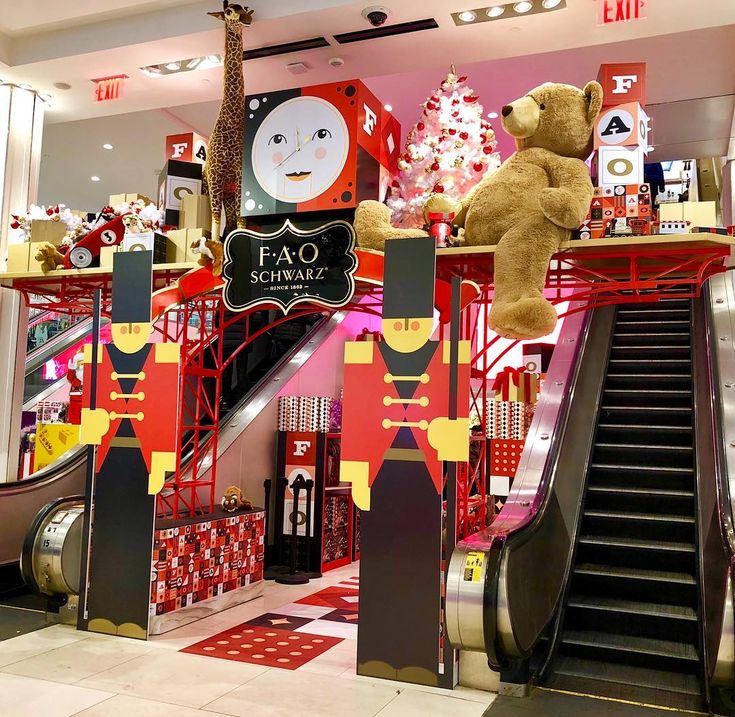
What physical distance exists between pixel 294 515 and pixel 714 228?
15.4ft

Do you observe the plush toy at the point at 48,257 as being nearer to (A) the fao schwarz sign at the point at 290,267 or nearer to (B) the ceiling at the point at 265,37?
(B) the ceiling at the point at 265,37

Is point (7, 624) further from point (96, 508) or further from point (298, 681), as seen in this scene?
point (298, 681)

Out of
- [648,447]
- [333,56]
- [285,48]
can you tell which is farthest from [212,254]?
[648,447]

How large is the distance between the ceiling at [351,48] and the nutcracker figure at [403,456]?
2136 mm

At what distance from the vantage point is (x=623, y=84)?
5.21 meters

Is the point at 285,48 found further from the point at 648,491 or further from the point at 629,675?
the point at 629,675

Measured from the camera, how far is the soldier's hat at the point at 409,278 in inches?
179

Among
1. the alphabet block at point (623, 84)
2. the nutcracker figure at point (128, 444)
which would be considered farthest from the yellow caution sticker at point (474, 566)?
the alphabet block at point (623, 84)

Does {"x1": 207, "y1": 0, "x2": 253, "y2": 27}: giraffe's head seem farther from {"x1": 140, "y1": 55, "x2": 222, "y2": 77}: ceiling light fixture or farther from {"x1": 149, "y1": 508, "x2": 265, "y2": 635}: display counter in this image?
{"x1": 149, "y1": 508, "x2": 265, "y2": 635}: display counter

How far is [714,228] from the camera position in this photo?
15.1 ft

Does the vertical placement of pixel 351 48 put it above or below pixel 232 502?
above

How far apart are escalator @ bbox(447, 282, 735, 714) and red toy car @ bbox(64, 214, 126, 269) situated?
146 inches

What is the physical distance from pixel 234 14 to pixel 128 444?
3256 mm

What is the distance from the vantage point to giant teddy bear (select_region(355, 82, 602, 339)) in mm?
4383
